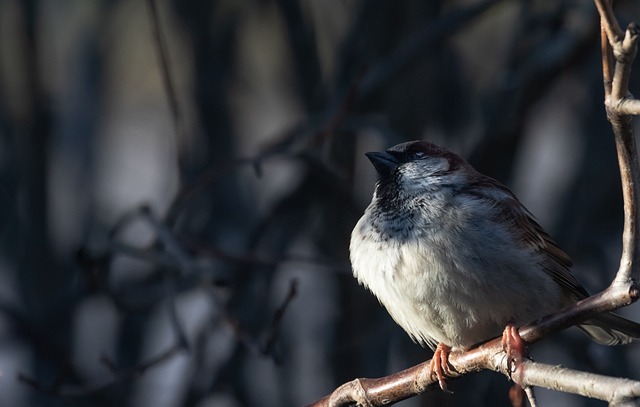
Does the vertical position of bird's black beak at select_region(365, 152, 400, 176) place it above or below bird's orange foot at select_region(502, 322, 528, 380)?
above

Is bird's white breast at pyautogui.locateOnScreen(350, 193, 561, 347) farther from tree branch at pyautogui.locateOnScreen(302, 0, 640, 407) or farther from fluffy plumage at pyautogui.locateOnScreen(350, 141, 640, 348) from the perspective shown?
tree branch at pyautogui.locateOnScreen(302, 0, 640, 407)

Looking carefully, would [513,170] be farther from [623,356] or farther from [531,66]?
[623,356]

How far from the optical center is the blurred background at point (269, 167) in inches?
189

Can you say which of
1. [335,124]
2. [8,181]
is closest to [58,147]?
[8,181]

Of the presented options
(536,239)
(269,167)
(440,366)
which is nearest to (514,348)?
(440,366)

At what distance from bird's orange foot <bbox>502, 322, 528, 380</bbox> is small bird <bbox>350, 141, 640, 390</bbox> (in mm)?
474

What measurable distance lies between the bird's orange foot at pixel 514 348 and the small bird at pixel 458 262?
474 millimetres

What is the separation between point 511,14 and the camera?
5.62 meters

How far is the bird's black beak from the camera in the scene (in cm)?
376

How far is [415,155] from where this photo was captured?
12.5ft

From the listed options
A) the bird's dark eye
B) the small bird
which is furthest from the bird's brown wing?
the bird's dark eye

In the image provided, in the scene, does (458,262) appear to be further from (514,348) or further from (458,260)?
(514,348)

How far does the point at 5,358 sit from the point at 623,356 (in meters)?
3.25

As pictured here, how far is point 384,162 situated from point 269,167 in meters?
1.84
